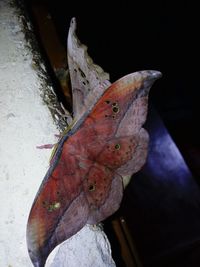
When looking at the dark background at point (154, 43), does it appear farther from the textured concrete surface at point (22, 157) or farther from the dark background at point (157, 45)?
the textured concrete surface at point (22, 157)

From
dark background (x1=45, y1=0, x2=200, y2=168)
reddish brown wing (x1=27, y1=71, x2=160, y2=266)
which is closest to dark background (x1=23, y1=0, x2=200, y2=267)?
dark background (x1=45, y1=0, x2=200, y2=168)

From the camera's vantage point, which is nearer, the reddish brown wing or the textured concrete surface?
the reddish brown wing

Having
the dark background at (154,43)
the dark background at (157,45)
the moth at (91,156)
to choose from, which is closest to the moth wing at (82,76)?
the moth at (91,156)

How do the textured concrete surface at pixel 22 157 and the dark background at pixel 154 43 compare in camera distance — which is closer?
the textured concrete surface at pixel 22 157

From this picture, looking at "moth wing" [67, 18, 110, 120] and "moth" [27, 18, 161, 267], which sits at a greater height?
"moth wing" [67, 18, 110, 120]

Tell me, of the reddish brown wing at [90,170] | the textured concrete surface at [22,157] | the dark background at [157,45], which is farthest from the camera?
the dark background at [157,45]

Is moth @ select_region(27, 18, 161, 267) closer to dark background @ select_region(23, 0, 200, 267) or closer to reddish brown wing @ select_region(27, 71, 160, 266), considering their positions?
reddish brown wing @ select_region(27, 71, 160, 266)

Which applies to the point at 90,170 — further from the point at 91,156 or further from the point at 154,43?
the point at 154,43

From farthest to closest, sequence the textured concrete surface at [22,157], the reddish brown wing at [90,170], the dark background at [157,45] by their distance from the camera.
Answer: the dark background at [157,45] < the textured concrete surface at [22,157] < the reddish brown wing at [90,170]
